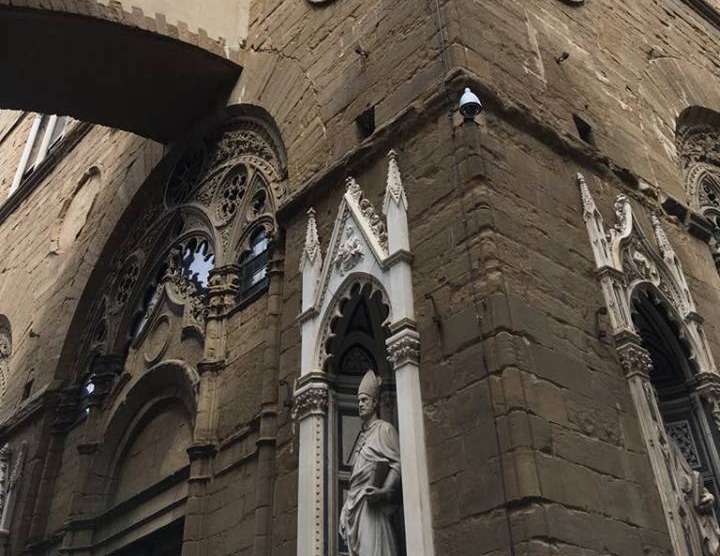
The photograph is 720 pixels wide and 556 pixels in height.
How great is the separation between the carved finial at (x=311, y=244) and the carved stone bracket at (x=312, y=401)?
1.20 metres

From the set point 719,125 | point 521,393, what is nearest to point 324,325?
point 521,393

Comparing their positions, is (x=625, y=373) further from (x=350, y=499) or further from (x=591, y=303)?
(x=350, y=499)

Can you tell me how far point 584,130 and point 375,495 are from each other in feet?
13.6

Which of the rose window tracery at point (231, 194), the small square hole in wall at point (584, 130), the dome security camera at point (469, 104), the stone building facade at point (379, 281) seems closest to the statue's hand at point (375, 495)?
the stone building facade at point (379, 281)

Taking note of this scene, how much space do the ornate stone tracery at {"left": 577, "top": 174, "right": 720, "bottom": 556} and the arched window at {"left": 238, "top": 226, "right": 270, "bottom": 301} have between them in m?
3.54

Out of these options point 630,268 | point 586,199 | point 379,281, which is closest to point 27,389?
point 379,281

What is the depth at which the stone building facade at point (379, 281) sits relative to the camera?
5098mm

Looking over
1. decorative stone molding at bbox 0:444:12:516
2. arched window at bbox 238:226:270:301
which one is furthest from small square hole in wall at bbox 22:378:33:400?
arched window at bbox 238:226:270:301

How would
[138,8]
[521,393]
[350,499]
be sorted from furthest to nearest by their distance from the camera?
[138,8] < [350,499] < [521,393]

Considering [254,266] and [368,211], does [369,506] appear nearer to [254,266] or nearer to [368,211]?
[368,211]

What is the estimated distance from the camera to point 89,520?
30.9 feet

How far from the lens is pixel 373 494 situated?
17.4 ft

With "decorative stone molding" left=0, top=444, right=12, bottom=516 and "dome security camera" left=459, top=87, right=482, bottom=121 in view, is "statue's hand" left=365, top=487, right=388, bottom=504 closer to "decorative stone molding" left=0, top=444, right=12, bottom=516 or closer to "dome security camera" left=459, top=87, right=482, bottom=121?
"dome security camera" left=459, top=87, right=482, bottom=121

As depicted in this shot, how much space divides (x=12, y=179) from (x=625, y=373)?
56.2 feet
